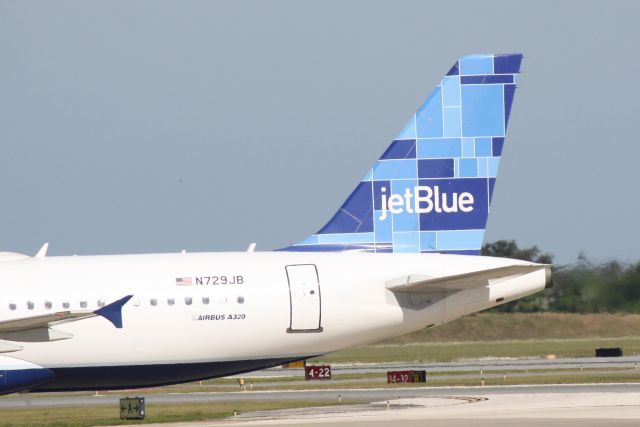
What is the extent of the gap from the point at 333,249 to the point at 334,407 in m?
6.31

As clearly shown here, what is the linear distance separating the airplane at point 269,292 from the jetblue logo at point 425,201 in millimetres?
27

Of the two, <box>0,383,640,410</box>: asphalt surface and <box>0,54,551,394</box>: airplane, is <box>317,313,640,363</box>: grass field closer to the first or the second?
<box>0,383,640,410</box>: asphalt surface

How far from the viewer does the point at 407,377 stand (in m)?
51.0

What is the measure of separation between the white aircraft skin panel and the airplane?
0.04 meters

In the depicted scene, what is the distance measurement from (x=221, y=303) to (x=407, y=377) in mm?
18135

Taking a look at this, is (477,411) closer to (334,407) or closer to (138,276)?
(334,407)

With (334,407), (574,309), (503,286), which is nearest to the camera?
(503,286)

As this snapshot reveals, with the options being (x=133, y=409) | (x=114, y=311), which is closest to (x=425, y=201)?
(x=114, y=311)

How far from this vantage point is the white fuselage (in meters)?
33.8

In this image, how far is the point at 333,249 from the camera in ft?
119

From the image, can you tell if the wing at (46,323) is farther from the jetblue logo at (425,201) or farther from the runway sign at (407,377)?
the runway sign at (407,377)

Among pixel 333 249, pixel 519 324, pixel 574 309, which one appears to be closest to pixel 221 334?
pixel 333 249

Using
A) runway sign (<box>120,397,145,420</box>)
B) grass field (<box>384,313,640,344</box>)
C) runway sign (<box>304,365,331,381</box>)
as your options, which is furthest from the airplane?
grass field (<box>384,313,640,344</box>)

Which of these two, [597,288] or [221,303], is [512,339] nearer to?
[597,288]
